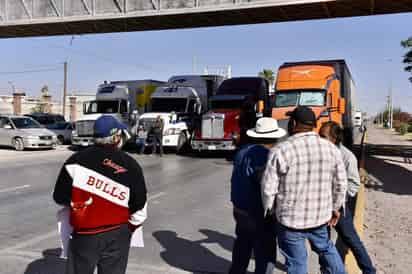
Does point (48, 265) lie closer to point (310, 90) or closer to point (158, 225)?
point (158, 225)

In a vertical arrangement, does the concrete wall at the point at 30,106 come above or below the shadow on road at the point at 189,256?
above

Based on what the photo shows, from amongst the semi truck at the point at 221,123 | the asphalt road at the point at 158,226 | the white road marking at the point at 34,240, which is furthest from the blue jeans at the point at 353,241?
the semi truck at the point at 221,123

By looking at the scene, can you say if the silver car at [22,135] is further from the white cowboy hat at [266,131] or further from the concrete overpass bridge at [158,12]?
the white cowboy hat at [266,131]

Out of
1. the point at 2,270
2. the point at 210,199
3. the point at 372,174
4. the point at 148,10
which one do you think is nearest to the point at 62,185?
the point at 2,270

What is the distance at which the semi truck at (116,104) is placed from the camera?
22.9m

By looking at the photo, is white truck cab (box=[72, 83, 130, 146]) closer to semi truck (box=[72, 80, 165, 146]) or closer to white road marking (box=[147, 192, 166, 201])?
semi truck (box=[72, 80, 165, 146])

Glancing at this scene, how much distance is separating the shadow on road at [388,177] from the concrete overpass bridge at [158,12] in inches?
252

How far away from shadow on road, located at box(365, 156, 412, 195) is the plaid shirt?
26.4 feet

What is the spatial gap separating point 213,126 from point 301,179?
1599 cm

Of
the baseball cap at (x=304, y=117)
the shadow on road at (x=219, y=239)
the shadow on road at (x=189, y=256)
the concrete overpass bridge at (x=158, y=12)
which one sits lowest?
the shadow on road at (x=219, y=239)

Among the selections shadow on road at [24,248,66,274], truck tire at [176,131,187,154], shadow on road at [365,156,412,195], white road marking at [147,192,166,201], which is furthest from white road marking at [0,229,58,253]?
truck tire at [176,131,187,154]

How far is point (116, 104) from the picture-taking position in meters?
23.7

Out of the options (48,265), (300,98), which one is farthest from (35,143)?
(48,265)

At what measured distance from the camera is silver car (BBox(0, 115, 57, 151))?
2222 centimetres
